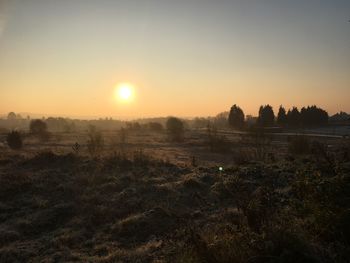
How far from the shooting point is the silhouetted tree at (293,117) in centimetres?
9506

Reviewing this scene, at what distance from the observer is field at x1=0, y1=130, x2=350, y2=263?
22.4 ft

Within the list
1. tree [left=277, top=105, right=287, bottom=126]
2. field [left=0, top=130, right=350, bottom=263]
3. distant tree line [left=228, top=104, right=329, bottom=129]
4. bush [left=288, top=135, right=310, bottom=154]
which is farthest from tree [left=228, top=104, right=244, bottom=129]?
field [left=0, top=130, right=350, bottom=263]

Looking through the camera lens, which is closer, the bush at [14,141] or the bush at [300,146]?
the bush at [300,146]

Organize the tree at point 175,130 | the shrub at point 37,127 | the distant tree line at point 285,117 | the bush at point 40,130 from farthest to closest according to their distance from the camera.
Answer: the distant tree line at point 285,117 < the shrub at point 37,127 < the tree at point 175,130 < the bush at point 40,130

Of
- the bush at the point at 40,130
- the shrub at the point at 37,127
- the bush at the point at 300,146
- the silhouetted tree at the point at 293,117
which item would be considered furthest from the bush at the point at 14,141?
the silhouetted tree at the point at 293,117

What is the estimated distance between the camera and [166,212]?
12.3 metres

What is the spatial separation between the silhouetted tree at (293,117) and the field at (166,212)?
76450 mm

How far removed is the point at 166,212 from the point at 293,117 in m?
89.1

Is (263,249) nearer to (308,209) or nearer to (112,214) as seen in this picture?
(308,209)

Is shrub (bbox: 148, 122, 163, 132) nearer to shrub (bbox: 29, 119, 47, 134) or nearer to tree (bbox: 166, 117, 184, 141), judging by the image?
tree (bbox: 166, 117, 184, 141)

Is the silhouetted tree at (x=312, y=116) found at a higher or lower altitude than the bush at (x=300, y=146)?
higher

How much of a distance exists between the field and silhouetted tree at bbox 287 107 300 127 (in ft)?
251

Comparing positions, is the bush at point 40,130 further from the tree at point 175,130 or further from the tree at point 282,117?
the tree at point 282,117

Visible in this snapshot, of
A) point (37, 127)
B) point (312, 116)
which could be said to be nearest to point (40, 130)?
point (37, 127)
